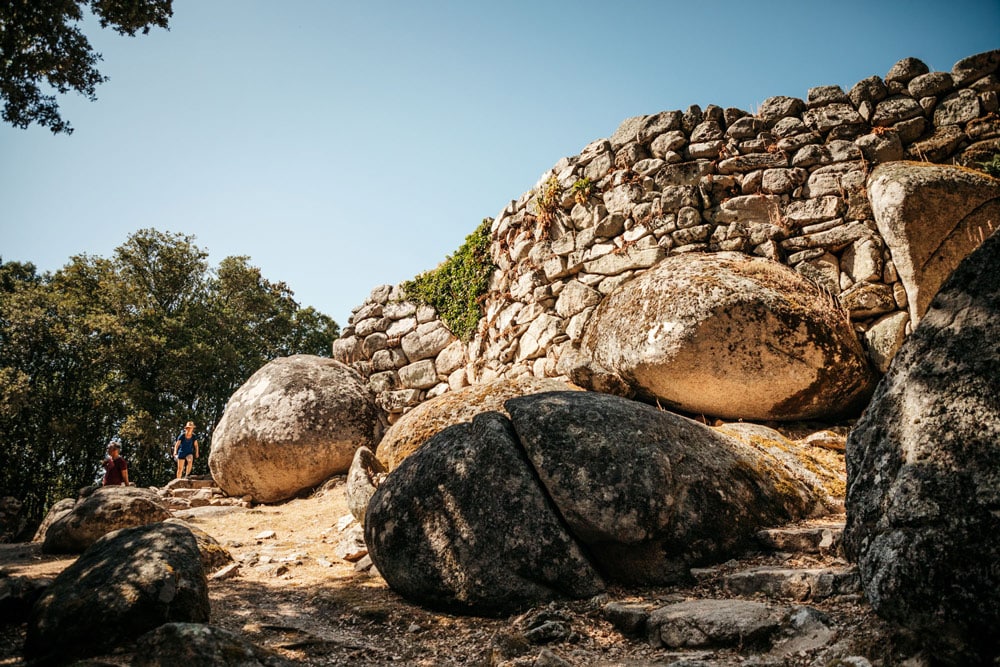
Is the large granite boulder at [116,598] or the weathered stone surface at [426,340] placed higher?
the weathered stone surface at [426,340]

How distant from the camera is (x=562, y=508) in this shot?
13.5 ft

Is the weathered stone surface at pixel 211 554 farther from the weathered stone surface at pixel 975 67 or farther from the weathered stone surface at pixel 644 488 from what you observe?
the weathered stone surface at pixel 975 67

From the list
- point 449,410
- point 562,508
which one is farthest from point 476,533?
point 449,410

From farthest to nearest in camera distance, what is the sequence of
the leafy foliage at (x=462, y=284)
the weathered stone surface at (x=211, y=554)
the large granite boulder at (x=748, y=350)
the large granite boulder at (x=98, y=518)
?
the leafy foliage at (x=462, y=284), the large granite boulder at (x=98, y=518), the large granite boulder at (x=748, y=350), the weathered stone surface at (x=211, y=554)

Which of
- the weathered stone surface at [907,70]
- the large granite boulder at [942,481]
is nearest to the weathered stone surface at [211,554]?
the large granite boulder at [942,481]

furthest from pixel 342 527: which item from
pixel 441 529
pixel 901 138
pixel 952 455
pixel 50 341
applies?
pixel 50 341

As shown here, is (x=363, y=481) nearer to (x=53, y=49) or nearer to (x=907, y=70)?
(x=53, y=49)

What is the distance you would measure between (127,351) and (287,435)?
11181mm

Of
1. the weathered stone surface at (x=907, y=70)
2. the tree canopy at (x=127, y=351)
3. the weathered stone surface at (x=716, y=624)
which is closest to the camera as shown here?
the weathered stone surface at (x=716, y=624)

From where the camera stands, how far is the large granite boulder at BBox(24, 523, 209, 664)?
10.8 feet

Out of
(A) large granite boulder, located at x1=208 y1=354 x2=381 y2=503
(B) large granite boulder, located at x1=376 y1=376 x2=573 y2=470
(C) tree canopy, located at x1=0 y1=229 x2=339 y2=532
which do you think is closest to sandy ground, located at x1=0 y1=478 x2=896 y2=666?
(B) large granite boulder, located at x1=376 y1=376 x2=573 y2=470

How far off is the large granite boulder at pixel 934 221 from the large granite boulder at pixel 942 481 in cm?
459

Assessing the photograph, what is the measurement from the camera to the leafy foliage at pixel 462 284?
34.4 feet

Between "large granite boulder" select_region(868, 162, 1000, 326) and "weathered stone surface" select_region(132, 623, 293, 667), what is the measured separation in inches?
293
